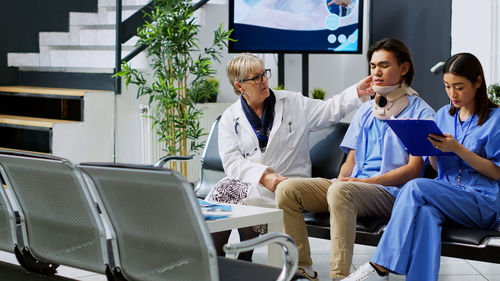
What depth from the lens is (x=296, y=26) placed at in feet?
21.1

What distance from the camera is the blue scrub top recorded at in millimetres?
3098

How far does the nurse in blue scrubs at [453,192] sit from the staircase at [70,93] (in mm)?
3622

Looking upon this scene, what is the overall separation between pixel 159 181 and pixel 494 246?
4.87 ft

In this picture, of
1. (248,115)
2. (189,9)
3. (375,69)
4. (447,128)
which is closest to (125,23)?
(189,9)

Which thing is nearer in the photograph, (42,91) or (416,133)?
(416,133)

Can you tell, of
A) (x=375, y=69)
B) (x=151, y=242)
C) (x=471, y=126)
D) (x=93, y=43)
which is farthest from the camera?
(x=93, y=43)

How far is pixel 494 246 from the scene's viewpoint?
2881mm

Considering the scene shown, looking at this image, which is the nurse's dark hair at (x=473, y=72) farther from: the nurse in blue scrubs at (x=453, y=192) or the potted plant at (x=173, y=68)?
the potted plant at (x=173, y=68)

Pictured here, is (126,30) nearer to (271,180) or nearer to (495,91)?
(271,180)

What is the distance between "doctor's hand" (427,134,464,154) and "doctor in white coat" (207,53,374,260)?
2.50 ft

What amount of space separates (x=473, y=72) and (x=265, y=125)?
44.7 inches

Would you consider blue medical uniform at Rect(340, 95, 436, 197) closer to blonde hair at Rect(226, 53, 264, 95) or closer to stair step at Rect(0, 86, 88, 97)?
blonde hair at Rect(226, 53, 264, 95)

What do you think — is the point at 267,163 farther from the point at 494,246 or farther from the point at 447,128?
the point at 494,246

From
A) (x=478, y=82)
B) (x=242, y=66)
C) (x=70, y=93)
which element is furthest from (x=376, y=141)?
(x=70, y=93)
